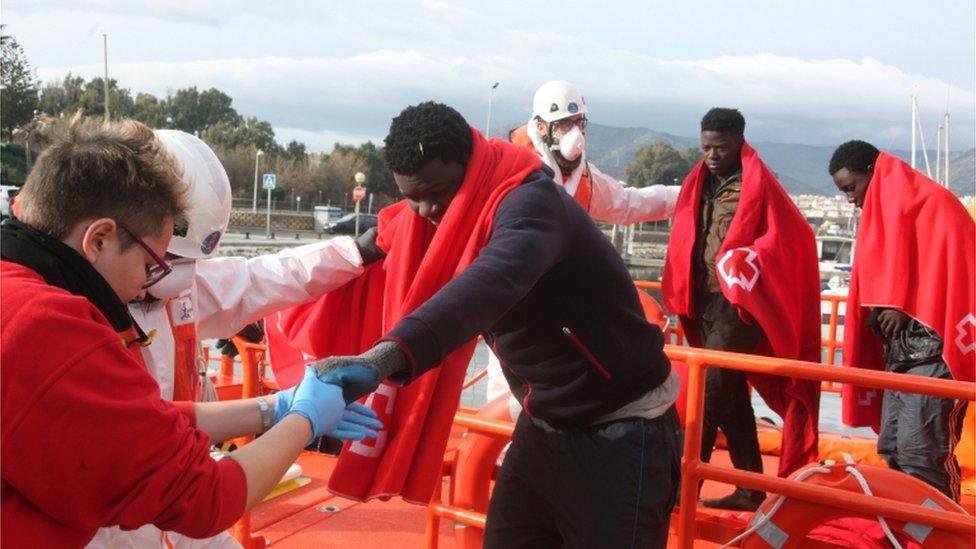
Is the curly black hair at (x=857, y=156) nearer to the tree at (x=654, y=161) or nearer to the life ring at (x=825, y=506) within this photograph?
the life ring at (x=825, y=506)

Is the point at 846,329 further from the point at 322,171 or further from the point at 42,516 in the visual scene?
the point at 322,171

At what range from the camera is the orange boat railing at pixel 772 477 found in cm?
272

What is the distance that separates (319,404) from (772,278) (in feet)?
9.93

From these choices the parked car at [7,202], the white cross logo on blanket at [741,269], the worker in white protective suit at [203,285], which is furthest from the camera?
the white cross logo on blanket at [741,269]

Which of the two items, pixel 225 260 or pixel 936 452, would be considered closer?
pixel 225 260

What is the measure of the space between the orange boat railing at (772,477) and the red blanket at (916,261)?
60.7 inches

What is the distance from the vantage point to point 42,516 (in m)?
1.53

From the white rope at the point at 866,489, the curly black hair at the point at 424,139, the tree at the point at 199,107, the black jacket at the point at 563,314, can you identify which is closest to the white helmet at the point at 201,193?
the curly black hair at the point at 424,139

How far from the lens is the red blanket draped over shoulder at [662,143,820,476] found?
4414 mm

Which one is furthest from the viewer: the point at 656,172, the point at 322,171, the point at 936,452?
the point at 656,172

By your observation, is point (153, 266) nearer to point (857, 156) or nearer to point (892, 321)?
point (892, 321)

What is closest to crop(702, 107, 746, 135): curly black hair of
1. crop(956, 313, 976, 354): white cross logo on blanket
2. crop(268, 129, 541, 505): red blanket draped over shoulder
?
crop(956, 313, 976, 354): white cross logo on blanket

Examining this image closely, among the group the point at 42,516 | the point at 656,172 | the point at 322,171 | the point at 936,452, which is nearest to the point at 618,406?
the point at 42,516

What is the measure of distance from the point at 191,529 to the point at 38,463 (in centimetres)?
32
